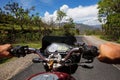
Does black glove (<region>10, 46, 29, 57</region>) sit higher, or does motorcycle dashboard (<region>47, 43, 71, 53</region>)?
black glove (<region>10, 46, 29, 57</region>)

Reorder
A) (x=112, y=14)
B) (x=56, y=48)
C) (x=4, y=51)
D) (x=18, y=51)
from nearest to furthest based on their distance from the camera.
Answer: (x=4, y=51)
(x=18, y=51)
(x=56, y=48)
(x=112, y=14)

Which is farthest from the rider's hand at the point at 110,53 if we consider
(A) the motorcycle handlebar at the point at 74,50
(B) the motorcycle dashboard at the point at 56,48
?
(B) the motorcycle dashboard at the point at 56,48

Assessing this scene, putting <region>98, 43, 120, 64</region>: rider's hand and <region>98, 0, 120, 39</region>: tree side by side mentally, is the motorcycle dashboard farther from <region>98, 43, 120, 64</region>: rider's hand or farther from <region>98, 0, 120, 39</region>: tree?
<region>98, 0, 120, 39</region>: tree

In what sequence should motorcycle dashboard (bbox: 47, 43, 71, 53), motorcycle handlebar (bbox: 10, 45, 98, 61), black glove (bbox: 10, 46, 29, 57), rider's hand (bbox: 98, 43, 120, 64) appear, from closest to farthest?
1. rider's hand (bbox: 98, 43, 120, 64)
2. motorcycle handlebar (bbox: 10, 45, 98, 61)
3. black glove (bbox: 10, 46, 29, 57)
4. motorcycle dashboard (bbox: 47, 43, 71, 53)

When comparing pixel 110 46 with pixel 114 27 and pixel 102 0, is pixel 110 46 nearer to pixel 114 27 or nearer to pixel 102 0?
pixel 114 27

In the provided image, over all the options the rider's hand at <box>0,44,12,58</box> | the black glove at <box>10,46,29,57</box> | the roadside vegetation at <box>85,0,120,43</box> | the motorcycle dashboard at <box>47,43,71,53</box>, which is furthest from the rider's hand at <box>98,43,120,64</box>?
the roadside vegetation at <box>85,0,120,43</box>

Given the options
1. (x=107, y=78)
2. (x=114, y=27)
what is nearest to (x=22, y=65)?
(x=107, y=78)

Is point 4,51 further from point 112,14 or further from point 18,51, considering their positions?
point 112,14

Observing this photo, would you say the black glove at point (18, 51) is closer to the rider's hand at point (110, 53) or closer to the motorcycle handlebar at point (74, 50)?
the motorcycle handlebar at point (74, 50)

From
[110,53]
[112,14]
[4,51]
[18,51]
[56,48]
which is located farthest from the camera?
[112,14]

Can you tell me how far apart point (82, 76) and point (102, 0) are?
188 ft

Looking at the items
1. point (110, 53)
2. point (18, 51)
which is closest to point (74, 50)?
point (18, 51)

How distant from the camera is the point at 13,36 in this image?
42.7m

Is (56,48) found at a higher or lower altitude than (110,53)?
lower
